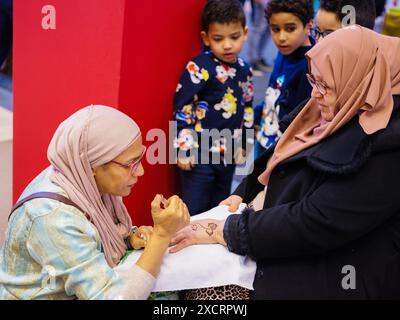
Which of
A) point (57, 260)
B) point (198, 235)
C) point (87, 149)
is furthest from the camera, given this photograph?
point (198, 235)

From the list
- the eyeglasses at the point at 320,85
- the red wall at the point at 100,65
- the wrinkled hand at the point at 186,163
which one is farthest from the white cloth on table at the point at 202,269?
the wrinkled hand at the point at 186,163

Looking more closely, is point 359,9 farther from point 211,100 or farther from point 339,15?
point 211,100

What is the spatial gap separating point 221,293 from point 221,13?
4.93ft

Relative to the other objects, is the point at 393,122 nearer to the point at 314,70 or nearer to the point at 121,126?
the point at 314,70

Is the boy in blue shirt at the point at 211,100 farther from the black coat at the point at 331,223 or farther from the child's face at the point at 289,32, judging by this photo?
the black coat at the point at 331,223

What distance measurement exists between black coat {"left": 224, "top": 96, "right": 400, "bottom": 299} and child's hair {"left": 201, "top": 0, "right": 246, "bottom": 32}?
1160 millimetres

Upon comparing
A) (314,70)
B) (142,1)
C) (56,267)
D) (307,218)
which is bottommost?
(56,267)

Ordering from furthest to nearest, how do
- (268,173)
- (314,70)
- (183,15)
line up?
(183,15) → (268,173) → (314,70)

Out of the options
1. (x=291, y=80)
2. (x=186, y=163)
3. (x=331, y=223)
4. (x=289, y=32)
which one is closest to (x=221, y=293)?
(x=331, y=223)

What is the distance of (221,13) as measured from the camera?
2.73 m

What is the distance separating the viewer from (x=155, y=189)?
289cm

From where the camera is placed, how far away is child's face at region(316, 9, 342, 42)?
8.86 feet
